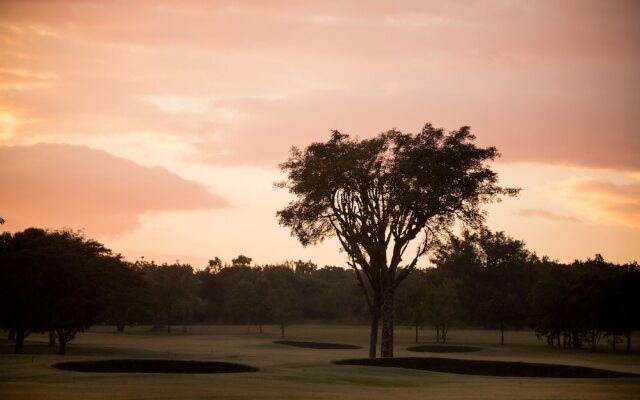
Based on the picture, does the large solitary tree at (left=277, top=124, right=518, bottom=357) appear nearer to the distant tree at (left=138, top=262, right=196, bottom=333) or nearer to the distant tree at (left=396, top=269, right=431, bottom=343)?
the distant tree at (left=396, top=269, right=431, bottom=343)

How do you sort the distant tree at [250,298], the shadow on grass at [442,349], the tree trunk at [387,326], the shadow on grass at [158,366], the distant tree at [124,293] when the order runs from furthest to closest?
the distant tree at [250,298] < the shadow on grass at [442,349] < the distant tree at [124,293] < the tree trunk at [387,326] < the shadow on grass at [158,366]

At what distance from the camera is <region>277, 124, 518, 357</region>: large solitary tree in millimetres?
55375

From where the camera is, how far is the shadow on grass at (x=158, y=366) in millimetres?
42281

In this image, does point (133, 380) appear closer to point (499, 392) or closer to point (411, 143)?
point (499, 392)

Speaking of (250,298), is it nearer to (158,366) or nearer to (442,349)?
(442,349)

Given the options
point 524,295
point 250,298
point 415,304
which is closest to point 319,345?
point 415,304

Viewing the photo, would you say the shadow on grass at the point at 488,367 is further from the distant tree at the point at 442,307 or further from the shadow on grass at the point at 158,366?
the distant tree at the point at 442,307

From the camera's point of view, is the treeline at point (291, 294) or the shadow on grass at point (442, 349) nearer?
the treeline at point (291, 294)

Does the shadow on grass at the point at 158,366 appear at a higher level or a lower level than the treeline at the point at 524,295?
lower

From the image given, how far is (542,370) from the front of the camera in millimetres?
45188

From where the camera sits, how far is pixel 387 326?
183ft

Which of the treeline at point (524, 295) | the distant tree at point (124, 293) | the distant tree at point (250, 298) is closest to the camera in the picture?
the distant tree at point (124, 293)

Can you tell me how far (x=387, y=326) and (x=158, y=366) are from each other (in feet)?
62.5

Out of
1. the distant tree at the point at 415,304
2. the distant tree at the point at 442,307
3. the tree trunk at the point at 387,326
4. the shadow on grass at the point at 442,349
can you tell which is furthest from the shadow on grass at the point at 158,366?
the distant tree at the point at 415,304
